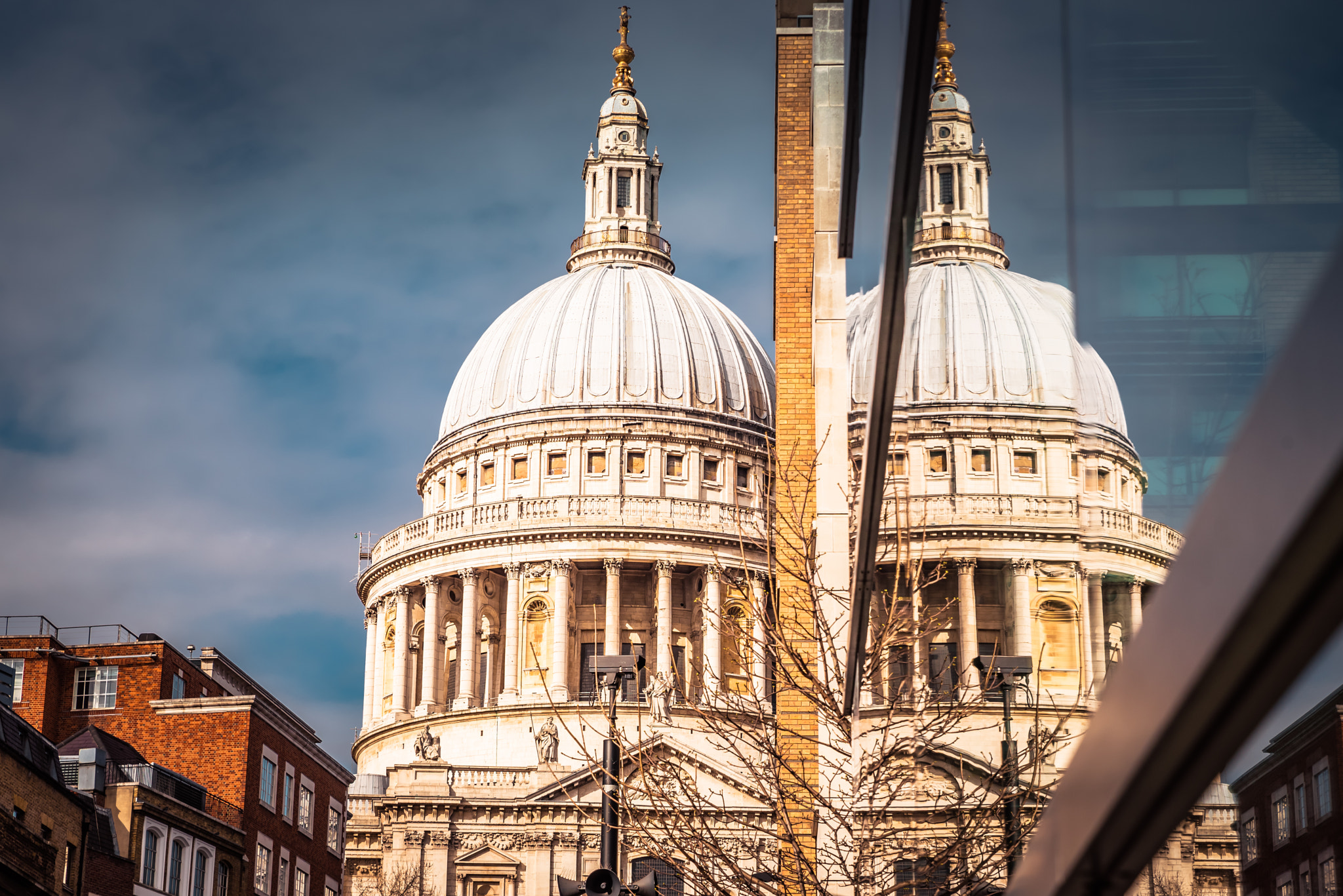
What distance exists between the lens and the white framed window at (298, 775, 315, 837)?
56719 millimetres

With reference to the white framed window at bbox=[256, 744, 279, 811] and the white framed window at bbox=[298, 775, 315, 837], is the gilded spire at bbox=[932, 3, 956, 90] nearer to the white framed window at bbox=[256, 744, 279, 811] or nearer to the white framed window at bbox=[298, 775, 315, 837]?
the white framed window at bbox=[256, 744, 279, 811]

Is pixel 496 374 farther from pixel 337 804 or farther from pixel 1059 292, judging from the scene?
pixel 1059 292

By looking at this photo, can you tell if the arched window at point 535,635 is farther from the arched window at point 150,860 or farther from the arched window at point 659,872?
the arched window at point 150,860

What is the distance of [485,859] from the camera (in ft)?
237

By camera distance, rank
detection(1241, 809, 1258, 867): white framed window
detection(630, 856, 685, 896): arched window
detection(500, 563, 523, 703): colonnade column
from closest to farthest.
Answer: detection(1241, 809, 1258, 867): white framed window, detection(630, 856, 685, 896): arched window, detection(500, 563, 523, 703): colonnade column

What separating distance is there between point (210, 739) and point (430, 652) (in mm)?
39274

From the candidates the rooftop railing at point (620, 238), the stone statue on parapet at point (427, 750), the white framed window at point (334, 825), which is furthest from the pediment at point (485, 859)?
the rooftop railing at point (620, 238)

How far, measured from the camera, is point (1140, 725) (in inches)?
86.0

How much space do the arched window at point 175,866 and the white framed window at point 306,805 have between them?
31.0 feet

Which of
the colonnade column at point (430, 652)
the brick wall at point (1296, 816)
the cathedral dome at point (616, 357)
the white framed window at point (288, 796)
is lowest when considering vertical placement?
the brick wall at point (1296, 816)

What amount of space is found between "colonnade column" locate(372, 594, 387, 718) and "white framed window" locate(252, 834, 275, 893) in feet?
142

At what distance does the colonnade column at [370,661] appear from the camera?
97500 millimetres

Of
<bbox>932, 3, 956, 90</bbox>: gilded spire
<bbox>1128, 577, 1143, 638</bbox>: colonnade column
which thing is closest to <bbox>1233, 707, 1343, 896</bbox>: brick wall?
<bbox>1128, 577, 1143, 638</bbox>: colonnade column

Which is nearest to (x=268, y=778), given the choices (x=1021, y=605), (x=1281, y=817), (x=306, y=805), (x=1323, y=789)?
(x=306, y=805)
